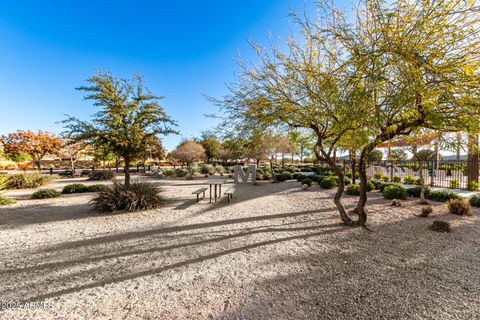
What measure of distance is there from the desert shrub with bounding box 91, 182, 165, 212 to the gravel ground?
1.14 m

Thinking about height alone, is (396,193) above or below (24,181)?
below

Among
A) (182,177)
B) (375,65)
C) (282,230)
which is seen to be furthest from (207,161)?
(375,65)

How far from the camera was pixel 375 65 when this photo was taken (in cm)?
288

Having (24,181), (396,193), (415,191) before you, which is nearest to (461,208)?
(396,193)

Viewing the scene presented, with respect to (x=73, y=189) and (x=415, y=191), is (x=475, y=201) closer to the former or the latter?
(x=415, y=191)

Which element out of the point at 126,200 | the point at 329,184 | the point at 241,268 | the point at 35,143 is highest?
the point at 35,143

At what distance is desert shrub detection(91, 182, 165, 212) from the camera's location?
7096 mm

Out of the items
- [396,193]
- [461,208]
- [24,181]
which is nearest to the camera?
[461,208]

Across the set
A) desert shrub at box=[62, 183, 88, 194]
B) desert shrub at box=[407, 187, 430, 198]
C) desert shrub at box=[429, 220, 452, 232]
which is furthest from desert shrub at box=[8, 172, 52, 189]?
desert shrub at box=[407, 187, 430, 198]

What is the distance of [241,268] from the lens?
320 centimetres

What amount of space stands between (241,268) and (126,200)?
5886mm

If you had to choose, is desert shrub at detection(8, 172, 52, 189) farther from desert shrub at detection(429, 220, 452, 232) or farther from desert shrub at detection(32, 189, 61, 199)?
desert shrub at detection(429, 220, 452, 232)

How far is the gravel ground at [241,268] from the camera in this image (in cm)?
229

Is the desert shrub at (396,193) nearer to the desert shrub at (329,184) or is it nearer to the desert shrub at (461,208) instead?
the desert shrub at (461,208)
